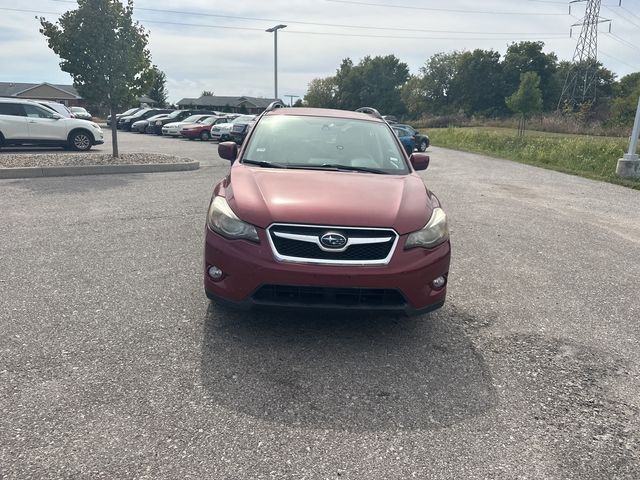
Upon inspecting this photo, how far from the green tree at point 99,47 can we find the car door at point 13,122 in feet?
11.8

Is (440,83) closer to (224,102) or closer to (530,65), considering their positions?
(530,65)

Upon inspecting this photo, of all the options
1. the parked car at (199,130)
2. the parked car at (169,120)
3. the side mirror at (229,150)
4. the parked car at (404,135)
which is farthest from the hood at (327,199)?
the parked car at (169,120)

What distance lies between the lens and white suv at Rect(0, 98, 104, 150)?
600 inches

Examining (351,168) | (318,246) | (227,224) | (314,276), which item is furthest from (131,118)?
(314,276)

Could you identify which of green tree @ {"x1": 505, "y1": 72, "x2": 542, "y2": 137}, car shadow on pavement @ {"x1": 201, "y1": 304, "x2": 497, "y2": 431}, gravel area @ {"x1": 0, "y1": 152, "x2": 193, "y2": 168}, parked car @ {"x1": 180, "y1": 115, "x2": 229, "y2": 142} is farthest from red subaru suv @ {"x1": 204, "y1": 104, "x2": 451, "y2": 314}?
green tree @ {"x1": 505, "y1": 72, "x2": 542, "y2": 137}

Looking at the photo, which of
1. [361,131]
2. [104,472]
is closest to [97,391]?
[104,472]

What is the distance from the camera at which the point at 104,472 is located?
91.1 inches

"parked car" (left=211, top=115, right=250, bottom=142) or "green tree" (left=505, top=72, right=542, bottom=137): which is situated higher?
"green tree" (left=505, top=72, right=542, bottom=137)

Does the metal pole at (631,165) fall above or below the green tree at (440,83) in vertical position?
below

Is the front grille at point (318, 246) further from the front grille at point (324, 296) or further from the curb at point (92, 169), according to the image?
the curb at point (92, 169)

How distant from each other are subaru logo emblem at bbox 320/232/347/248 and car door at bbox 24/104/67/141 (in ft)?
50.7

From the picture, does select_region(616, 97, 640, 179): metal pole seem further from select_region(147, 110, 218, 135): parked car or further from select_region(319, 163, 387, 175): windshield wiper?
select_region(147, 110, 218, 135): parked car

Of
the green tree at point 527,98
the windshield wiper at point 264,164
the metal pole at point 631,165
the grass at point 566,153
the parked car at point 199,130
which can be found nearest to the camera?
the windshield wiper at point 264,164

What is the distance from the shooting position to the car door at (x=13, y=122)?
15.1 m
